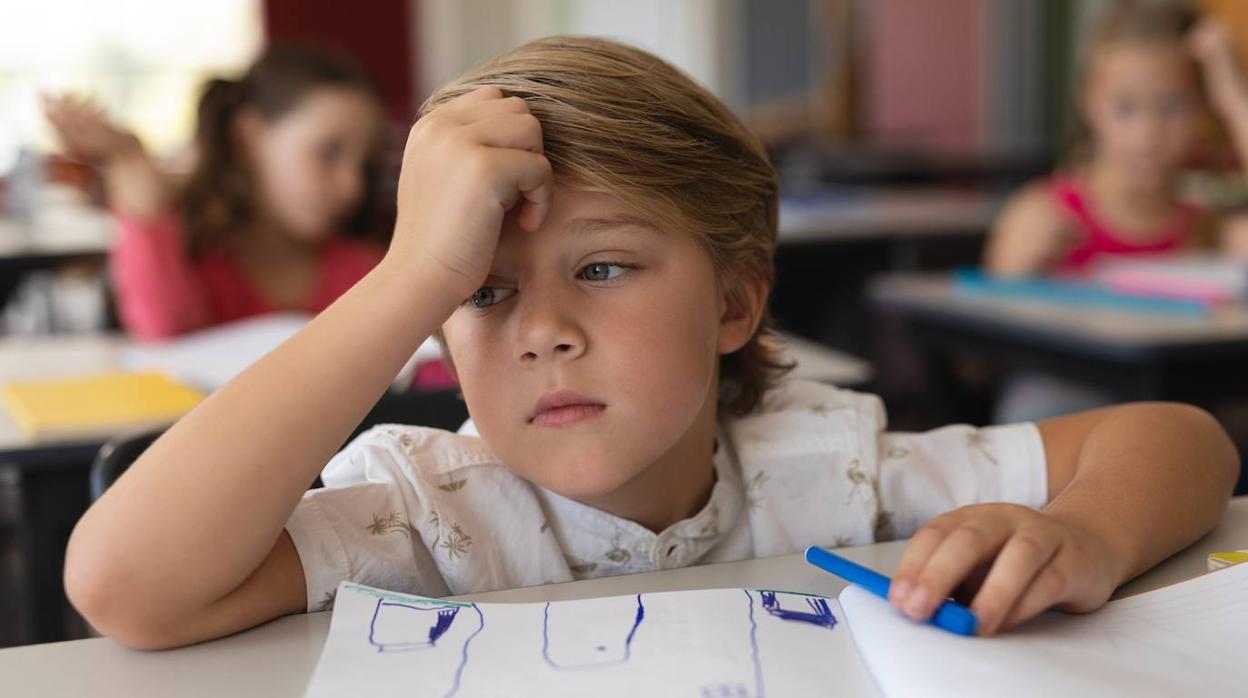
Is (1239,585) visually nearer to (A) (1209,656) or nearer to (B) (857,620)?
(A) (1209,656)

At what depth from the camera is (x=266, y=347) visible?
173 cm

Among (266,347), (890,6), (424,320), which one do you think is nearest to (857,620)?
(424,320)

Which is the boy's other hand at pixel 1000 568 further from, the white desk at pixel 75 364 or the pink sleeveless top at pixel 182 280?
the pink sleeveless top at pixel 182 280

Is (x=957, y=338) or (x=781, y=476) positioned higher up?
(x=781, y=476)

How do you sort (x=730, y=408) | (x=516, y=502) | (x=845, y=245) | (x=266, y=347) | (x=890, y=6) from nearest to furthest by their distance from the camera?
(x=516, y=502) < (x=730, y=408) < (x=266, y=347) < (x=845, y=245) < (x=890, y=6)

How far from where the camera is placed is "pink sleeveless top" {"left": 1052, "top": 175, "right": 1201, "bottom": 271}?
2615 mm

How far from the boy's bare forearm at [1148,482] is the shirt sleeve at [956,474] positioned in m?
0.04

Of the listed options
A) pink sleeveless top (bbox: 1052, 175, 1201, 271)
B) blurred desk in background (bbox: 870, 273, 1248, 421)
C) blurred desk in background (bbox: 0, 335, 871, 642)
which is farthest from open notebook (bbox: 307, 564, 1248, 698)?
pink sleeveless top (bbox: 1052, 175, 1201, 271)

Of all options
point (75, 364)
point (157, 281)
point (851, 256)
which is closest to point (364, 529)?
point (75, 364)

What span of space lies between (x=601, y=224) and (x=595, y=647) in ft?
0.95

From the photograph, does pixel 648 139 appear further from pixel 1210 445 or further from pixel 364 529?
pixel 1210 445

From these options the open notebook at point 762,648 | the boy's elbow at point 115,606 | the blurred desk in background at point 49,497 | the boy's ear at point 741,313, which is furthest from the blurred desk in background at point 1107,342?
the boy's elbow at point 115,606

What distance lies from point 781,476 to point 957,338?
4.33 feet

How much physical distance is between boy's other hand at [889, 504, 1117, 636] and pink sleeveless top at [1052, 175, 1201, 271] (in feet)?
6.66
